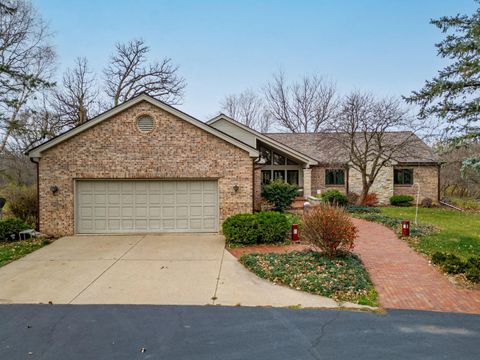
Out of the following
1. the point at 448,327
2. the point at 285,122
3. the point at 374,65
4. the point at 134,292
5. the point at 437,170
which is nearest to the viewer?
the point at 448,327

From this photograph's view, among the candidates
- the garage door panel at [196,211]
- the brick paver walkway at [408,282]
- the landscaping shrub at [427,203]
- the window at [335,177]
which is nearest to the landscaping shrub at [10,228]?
the garage door panel at [196,211]

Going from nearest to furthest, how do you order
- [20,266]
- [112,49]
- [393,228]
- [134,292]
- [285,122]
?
[134,292] < [20,266] < [393,228] < [112,49] < [285,122]

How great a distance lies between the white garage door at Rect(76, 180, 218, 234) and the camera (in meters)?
13.5

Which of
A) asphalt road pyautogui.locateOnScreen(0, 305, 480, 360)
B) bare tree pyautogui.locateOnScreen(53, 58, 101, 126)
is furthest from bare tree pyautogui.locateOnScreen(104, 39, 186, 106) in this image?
asphalt road pyautogui.locateOnScreen(0, 305, 480, 360)

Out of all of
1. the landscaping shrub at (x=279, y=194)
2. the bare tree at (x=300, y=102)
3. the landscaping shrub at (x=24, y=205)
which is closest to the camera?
the landscaping shrub at (x=24, y=205)

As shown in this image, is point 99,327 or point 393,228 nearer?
point 99,327

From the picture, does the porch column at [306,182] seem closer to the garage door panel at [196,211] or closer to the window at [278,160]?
the window at [278,160]

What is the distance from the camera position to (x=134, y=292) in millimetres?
7234

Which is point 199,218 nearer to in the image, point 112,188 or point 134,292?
point 112,188

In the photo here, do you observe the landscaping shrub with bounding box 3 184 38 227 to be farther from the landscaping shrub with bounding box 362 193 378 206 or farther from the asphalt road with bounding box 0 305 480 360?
the landscaping shrub with bounding box 362 193 378 206

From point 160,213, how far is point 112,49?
24.5 metres

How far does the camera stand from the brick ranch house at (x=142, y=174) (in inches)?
519

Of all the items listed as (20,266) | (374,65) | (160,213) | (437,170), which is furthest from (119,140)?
(437,170)

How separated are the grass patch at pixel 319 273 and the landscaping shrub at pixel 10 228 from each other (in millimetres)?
8767
